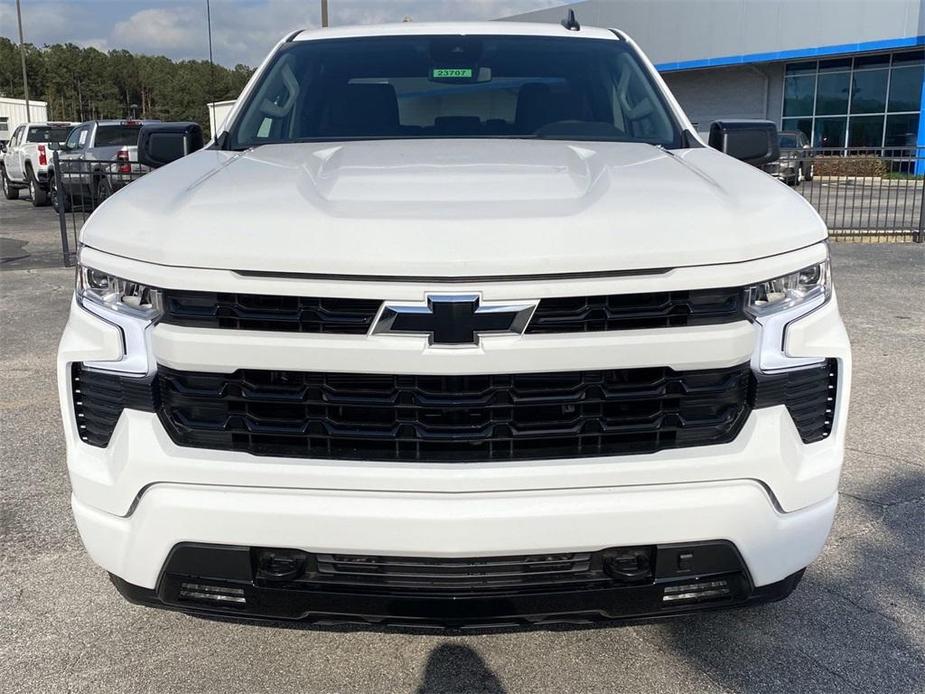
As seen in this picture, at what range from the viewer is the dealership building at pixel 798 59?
29.0 meters

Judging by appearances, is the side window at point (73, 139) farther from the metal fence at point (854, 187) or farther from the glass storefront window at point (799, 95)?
the glass storefront window at point (799, 95)

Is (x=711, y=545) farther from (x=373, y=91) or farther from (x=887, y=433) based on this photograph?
(x=887, y=433)

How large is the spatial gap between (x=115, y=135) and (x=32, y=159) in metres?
3.70

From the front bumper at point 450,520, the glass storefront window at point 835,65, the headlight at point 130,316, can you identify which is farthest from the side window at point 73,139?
the glass storefront window at point 835,65

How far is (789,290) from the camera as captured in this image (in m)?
2.23

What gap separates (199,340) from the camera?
6.72 feet

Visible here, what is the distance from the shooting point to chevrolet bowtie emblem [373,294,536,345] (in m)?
1.99

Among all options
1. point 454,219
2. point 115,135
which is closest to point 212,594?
point 454,219

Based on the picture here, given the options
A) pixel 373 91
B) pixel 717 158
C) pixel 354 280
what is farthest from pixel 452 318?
pixel 373 91

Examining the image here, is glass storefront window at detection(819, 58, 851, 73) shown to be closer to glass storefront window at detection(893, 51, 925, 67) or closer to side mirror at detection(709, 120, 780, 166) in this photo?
glass storefront window at detection(893, 51, 925, 67)

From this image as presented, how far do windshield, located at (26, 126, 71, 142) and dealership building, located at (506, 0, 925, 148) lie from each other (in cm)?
2216

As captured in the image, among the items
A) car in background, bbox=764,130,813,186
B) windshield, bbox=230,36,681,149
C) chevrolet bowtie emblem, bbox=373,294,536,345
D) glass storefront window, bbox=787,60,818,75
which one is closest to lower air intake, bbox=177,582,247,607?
chevrolet bowtie emblem, bbox=373,294,536,345

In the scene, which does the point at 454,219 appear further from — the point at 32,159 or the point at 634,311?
the point at 32,159

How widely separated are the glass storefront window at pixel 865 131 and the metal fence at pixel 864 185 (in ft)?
52.7
